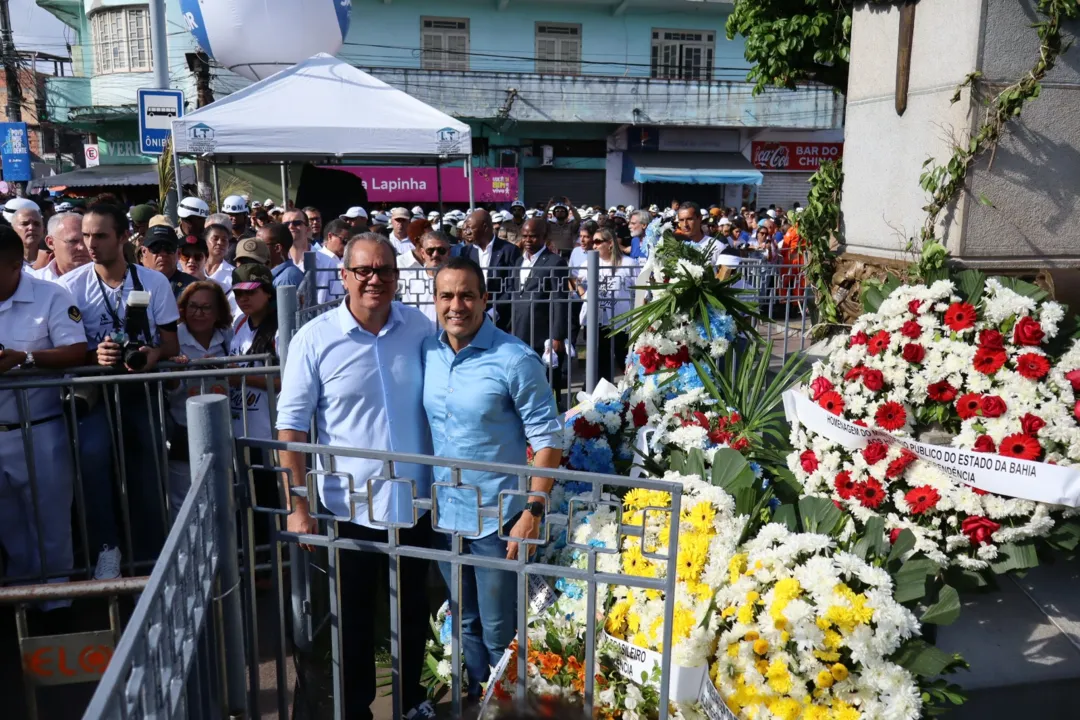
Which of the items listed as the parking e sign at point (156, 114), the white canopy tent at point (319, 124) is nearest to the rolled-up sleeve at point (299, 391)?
the white canopy tent at point (319, 124)

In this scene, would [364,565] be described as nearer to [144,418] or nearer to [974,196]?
[144,418]

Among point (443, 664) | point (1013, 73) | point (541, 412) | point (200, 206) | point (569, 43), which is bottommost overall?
point (443, 664)

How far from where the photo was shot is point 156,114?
863 cm

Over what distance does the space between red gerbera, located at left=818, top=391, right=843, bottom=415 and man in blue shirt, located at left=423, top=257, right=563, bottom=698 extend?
119 centimetres

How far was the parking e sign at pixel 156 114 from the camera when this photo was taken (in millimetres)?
8532

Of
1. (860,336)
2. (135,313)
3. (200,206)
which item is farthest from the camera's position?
(200,206)

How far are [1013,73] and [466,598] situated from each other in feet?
10.7

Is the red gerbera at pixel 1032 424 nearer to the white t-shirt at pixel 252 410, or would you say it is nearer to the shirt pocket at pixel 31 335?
the white t-shirt at pixel 252 410

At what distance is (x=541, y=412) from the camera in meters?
3.12

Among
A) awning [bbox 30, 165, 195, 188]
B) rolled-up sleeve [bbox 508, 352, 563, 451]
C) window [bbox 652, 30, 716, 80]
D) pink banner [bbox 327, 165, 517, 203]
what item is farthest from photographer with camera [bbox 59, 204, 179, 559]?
window [bbox 652, 30, 716, 80]

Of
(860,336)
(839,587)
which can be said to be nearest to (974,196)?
(860,336)

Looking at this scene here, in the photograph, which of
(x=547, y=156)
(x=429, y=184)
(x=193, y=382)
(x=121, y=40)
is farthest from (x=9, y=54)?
(x=193, y=382)

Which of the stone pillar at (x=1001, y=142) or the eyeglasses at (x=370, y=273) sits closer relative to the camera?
the eyeglasses at (x=370, y=273)

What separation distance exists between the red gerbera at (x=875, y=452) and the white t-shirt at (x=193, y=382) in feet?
8.73
